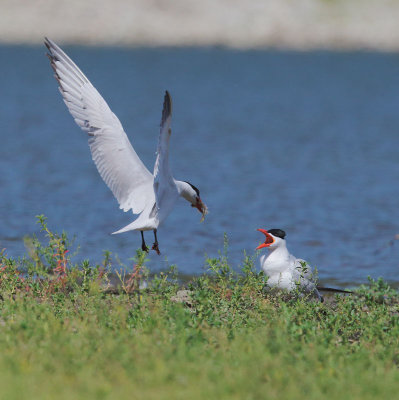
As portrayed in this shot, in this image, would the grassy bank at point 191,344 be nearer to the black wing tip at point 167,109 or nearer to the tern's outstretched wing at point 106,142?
the tern's outstretched wing at point 106,142

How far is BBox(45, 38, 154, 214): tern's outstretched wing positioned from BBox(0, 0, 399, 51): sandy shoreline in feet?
214

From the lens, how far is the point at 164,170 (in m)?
8.71

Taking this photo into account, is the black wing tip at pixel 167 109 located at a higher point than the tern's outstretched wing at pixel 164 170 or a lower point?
higher

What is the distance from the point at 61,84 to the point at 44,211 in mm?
5886

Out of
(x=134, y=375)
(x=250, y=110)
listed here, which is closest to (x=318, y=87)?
(x=250, y=110)

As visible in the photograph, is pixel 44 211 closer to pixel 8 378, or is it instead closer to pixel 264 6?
pixel 8 378

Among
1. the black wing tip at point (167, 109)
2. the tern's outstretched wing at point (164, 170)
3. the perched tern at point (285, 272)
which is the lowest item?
the perched tern at point (285, 272)

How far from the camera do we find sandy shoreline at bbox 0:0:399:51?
74000mm

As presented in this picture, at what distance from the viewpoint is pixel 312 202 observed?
1734cm

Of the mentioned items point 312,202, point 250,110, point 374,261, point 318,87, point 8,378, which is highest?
point 318,87

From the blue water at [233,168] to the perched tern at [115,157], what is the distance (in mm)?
2594

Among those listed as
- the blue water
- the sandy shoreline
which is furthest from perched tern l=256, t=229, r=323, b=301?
the sandy shoreline

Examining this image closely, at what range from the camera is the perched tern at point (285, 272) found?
29.8 ft

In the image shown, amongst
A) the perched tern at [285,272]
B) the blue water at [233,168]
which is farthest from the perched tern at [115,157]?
the blue water at [233,168]
